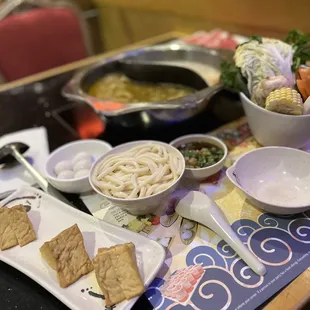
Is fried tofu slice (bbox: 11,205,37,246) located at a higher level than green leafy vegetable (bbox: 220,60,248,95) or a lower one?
lower

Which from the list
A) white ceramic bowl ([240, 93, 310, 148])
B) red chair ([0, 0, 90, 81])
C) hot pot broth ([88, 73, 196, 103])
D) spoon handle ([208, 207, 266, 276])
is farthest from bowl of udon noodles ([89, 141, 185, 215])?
red chair ([0, 0, 90, 81])

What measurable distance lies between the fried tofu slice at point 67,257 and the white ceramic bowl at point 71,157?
0.70 feet

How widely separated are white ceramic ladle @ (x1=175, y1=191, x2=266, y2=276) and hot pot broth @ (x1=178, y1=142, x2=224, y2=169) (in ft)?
0.41

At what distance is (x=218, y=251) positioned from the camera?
88 centimetres

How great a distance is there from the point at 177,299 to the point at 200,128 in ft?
2.39

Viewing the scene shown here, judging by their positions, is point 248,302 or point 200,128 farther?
point 200,128

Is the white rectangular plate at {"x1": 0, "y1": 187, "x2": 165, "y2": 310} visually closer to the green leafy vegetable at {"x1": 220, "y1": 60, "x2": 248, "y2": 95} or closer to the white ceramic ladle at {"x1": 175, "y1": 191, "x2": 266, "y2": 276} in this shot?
the white ceramic ladle at {"x1": 175, "y1": 191, "x2": 266, "y2": 276}

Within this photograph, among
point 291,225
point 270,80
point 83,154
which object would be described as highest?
point 270,80

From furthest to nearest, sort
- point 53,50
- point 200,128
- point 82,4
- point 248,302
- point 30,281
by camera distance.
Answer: point 82,4
point 53,50
point 200,128
point 30,281
point 248,302

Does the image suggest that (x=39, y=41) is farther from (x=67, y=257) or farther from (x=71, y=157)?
(x=67, y=257)

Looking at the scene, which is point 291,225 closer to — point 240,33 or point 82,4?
point 240,33

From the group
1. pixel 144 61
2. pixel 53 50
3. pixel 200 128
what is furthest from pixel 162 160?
pixel 53 50

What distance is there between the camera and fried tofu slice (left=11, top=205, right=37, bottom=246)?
940 mm

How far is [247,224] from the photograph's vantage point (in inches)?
36.7
